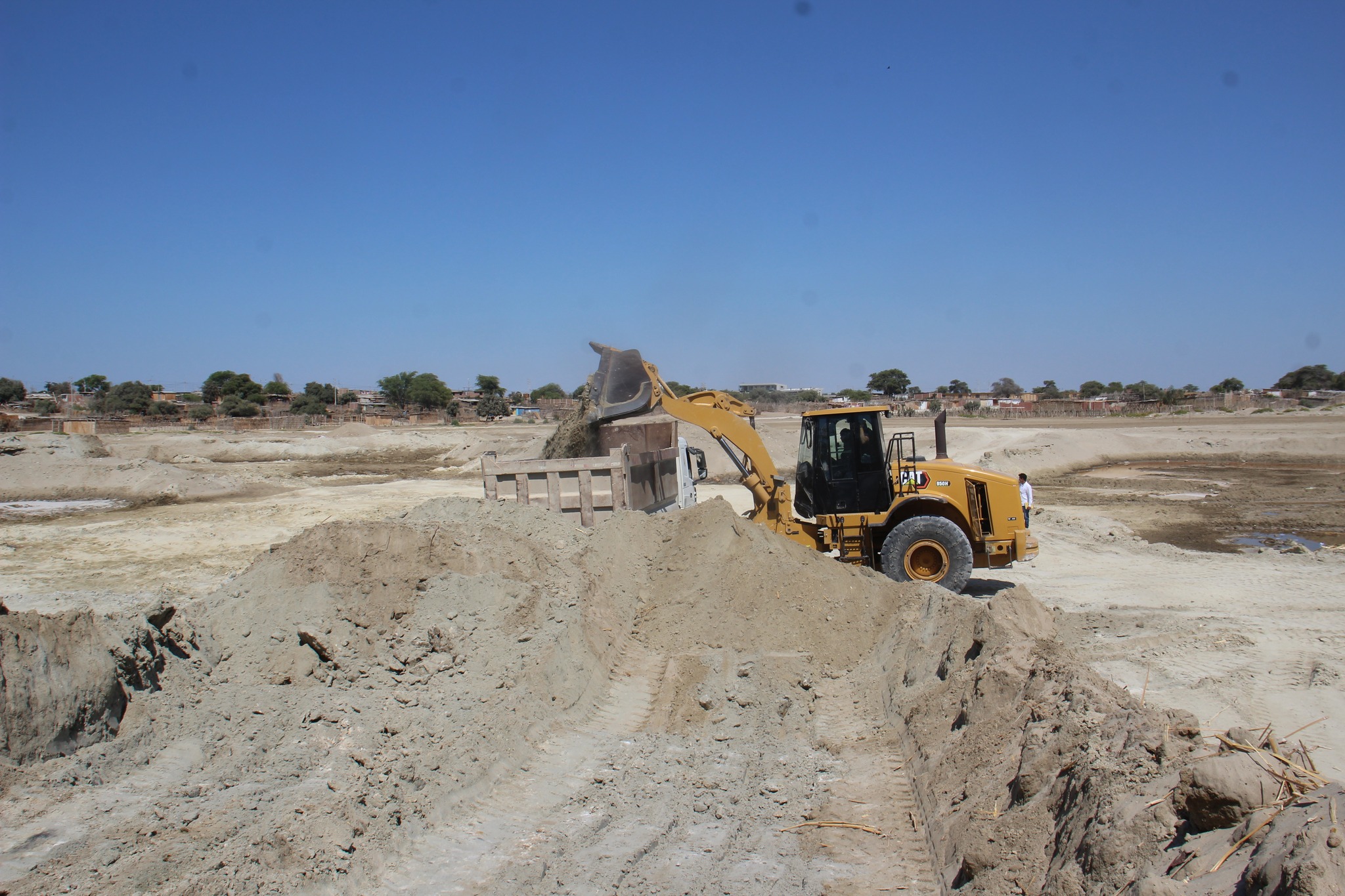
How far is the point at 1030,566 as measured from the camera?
1188 cm

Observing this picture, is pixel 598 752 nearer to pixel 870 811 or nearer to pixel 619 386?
pixel 870 811

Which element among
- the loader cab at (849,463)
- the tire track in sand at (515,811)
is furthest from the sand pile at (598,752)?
the loader cab at (849,463)

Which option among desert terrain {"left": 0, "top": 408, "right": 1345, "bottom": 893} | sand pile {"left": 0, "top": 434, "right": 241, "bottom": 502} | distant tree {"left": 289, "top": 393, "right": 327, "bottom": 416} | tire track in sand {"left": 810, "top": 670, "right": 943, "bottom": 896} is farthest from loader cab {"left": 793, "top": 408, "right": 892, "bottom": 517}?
distant tree {"left": 289, "top": 393, "right": 327, "bottom": 416}

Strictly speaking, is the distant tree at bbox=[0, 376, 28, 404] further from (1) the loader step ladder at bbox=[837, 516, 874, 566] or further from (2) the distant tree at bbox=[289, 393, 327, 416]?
(1) the loader step ladder at bbox=[837, 516, 874, 566]

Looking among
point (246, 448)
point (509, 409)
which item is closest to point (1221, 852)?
point (246, 448)

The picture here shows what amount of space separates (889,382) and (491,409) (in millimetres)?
42874

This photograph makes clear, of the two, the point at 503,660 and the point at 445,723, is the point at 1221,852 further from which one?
the point at 503,660

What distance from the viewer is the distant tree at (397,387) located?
92875 millimetres

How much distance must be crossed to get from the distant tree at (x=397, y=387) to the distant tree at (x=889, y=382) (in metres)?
51.7

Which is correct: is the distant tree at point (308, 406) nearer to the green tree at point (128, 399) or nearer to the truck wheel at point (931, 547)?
the green tree at point (128, 399)

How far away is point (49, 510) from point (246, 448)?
2105 cm

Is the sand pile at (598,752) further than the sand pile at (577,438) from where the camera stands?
No

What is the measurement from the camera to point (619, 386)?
34.5 ft

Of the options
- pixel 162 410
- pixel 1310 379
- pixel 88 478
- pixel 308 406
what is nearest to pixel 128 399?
pixel 162 410
